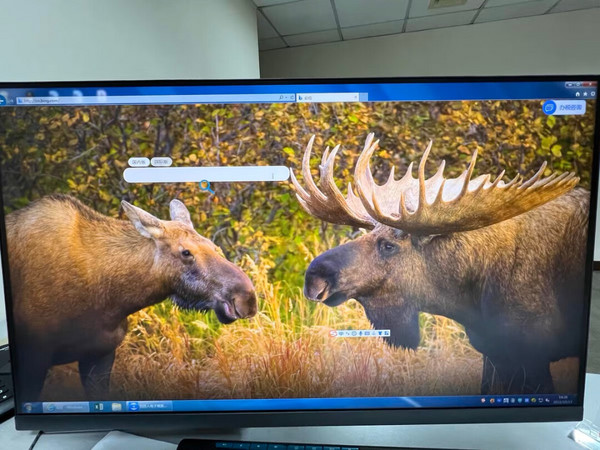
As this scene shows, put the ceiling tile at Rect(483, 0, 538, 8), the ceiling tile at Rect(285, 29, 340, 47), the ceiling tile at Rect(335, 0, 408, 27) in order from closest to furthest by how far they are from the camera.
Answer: the ceiling tile at Rect(335, 0, 408, 27)
the ceiling tile at Rect(483, 0, 538, 8)
the ceiling tile at Rect(285, 29, 340, 47)

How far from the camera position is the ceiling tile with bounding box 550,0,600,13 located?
316cm

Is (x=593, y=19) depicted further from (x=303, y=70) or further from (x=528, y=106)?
(x=528, y=106)

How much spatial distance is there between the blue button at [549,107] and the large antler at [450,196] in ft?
0.21

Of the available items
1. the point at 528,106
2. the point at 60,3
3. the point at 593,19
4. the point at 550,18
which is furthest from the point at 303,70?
the point at 528,106

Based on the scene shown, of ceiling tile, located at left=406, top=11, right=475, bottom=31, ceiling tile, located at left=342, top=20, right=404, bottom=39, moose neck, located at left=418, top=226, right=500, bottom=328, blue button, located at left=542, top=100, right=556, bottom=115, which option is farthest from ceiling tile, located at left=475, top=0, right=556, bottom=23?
moose neck, located at left=418, top=226, right=500, bottom=328

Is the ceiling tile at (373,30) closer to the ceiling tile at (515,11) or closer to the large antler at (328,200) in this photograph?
the ceiling tile at (515,11)

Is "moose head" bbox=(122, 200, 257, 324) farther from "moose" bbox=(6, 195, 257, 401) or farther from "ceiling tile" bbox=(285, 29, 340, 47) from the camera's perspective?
"ceiling tile" bbox=(285, 29, 340, 47)

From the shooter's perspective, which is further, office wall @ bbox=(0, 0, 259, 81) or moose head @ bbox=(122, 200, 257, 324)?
office wall @ bbox=(0, 0, 259, 81)

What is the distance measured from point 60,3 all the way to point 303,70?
3157mm

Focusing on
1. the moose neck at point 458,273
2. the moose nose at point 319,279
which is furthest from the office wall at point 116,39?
the moose neck at point 458,273

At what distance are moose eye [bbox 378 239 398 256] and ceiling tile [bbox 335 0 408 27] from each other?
3020mm

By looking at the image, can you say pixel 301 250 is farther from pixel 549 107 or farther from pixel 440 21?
pixel 440 21

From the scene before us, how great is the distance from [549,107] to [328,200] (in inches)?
11.7

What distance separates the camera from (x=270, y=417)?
498 mm
